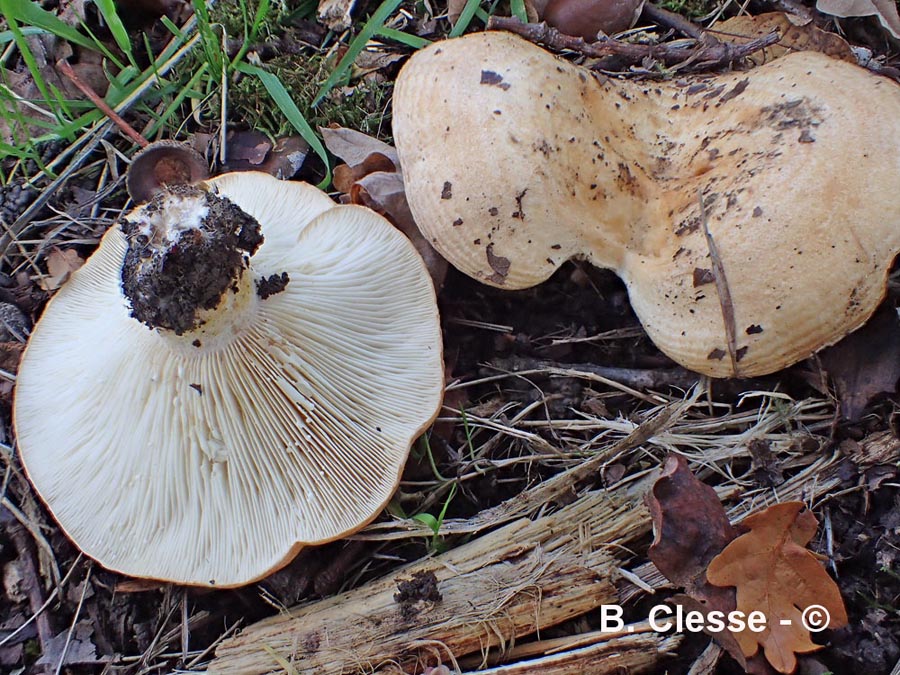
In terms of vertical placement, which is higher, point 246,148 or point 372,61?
point 372,61

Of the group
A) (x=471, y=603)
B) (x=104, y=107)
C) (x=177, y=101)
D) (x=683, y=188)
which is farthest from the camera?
(x=177, y=101)

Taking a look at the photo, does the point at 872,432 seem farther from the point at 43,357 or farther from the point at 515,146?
the point at 43,357

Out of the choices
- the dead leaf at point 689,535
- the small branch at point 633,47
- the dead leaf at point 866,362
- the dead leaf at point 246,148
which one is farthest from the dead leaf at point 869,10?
the dead leaf at point 246,148

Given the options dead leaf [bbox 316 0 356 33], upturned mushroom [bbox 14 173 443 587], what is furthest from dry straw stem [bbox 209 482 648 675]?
dead leaf [bbox 316 0 356 33]

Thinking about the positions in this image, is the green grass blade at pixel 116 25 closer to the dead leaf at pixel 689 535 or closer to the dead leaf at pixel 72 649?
the dead leaf at pixel 72 649

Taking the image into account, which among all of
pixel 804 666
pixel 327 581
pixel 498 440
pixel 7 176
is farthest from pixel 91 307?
pixel 804 666

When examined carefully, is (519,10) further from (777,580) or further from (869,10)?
(777,580)

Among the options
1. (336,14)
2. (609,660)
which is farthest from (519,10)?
(609,660)
